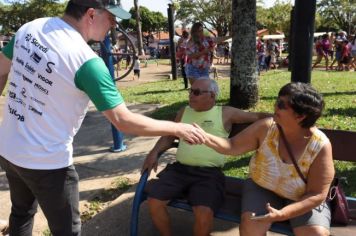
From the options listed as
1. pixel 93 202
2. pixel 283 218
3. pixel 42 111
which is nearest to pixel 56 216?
pixel 42 111

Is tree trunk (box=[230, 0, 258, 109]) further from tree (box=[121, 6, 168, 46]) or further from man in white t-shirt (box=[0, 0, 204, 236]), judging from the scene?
tree (box=[121, 6, 168, 46])

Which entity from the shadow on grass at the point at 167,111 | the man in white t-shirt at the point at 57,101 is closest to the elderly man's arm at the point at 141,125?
the man in white t-shirt at the point at 57,101

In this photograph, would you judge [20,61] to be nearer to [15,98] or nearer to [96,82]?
→ [15,98]

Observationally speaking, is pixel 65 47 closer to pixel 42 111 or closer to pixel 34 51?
pixel 34 51

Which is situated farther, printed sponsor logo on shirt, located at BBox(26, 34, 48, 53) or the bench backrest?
the bench backrest

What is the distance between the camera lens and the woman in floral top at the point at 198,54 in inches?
300

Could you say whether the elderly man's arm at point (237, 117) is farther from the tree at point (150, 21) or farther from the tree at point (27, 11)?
the tree at point (150, 21)

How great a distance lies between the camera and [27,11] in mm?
33219

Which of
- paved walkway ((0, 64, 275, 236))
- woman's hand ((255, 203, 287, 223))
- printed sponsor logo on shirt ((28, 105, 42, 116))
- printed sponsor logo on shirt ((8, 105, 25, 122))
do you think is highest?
printed sponsor logo on shirt ((28, 105, 42, 116))

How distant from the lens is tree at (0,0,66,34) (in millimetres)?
31844

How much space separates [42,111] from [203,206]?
137 centimetres

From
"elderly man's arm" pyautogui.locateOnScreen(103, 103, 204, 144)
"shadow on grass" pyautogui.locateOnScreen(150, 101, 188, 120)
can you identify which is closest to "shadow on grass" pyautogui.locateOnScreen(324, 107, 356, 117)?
"shadow on grass" pyautogui.locateOnScreen(150, 101, 188, 120)

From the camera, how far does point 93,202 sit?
423cm

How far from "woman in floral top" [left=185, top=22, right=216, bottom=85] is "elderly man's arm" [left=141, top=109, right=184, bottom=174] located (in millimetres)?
3986
